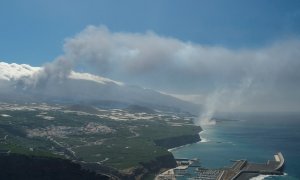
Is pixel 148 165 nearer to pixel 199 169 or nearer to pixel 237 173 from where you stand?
pixel 199 169

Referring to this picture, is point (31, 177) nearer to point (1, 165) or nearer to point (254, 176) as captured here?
point (1, 165)

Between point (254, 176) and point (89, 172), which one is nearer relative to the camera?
point (89, 172)

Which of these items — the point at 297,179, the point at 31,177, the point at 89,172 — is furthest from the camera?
the point at 297,179

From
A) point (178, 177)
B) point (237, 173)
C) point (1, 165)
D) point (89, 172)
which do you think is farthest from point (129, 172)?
point (1, 165)

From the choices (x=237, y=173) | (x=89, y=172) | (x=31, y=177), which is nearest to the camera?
(x=31, y=177)

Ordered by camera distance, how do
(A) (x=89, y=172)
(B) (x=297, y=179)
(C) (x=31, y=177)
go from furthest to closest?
(B) (x=297, y=179) < (A) (x=89, y=172) < (C) (x=31, y=177)

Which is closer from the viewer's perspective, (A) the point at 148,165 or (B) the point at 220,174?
(B) the point at 220,174

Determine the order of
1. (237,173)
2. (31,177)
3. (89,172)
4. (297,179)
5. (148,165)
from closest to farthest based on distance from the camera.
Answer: (31,177) → (89,172) → (297,179) → (237,173) → (148,165)

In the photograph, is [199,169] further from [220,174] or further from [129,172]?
[129,172]

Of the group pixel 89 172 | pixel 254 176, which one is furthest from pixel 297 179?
pixel 89 172
